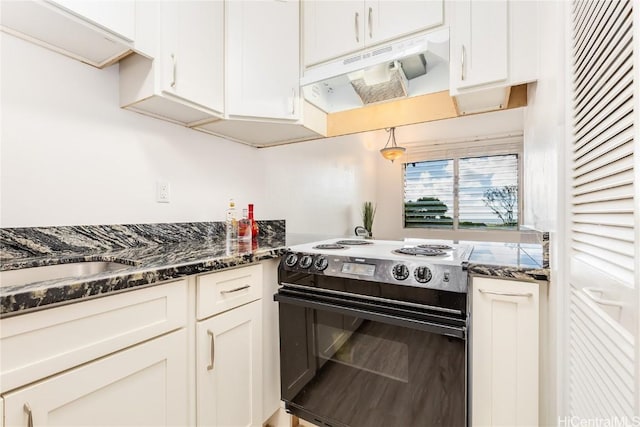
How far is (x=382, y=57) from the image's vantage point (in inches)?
49.3

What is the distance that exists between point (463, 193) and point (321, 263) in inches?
145

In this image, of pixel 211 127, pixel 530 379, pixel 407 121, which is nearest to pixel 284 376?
pixel 530 379

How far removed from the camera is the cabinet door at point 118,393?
0.63 meters

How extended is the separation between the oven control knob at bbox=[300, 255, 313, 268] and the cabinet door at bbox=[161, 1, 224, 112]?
84cm

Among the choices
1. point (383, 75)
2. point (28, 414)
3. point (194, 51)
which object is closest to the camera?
point (28, 414)

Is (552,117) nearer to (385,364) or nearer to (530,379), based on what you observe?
(530,379)

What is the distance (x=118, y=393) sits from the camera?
0.77 metres

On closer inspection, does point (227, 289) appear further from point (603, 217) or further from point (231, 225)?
point (603, 217)

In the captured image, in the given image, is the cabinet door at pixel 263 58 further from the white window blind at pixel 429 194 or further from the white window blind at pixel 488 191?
the white window blind at pixel 488 191

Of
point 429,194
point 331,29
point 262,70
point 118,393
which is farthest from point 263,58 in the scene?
point 429,194

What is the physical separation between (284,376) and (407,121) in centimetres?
144

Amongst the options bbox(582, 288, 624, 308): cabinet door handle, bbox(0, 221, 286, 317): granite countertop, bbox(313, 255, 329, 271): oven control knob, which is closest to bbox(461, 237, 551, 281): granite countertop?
bbox(582, 288, 624, 308): cabinet door handle

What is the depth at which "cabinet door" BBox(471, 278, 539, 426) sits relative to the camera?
37.3 inches

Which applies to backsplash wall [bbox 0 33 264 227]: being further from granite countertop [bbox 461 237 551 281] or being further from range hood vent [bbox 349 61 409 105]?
granite countertop [bbox 461 237 551 281]
